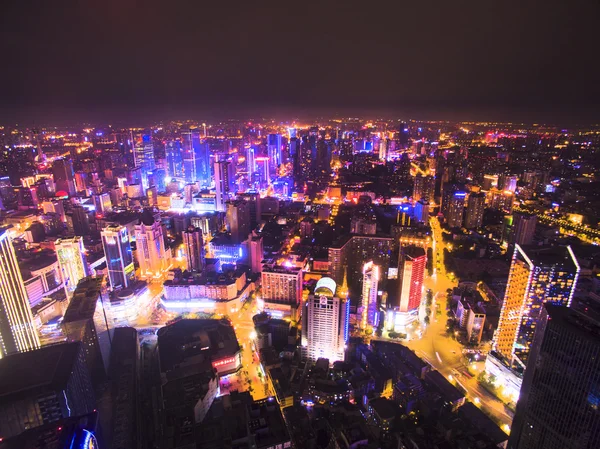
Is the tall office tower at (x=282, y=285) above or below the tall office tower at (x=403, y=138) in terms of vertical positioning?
below

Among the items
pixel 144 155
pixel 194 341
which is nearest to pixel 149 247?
pixel 194 341

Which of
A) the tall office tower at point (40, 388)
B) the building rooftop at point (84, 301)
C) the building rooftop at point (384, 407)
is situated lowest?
the building rooftop at point (384, 407)

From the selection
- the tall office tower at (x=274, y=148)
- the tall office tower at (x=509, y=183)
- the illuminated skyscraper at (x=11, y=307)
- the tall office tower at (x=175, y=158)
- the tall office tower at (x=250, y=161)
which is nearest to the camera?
the illuminated skyscraper at (x=11, y=307)

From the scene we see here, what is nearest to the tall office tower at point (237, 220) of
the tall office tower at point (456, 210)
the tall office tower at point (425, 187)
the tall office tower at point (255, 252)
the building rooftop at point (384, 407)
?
the tall office tower at point (255, 252)

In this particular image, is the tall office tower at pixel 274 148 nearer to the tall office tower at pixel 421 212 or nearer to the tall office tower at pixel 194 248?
the tall office tower at pixel 421 212

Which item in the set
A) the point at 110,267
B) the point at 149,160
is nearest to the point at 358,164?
the point at 149,160

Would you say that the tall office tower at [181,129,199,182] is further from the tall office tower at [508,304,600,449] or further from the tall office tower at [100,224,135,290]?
the tall office tower at [508,304,600,449]
